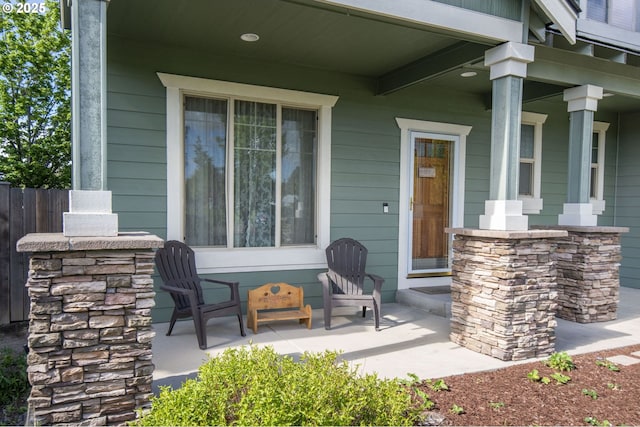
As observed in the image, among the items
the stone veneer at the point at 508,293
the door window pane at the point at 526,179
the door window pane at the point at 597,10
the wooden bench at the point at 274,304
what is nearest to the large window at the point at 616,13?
the door window pane at the point at 597,10

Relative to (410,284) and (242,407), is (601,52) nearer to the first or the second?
(410,284)

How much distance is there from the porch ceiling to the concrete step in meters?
2.46

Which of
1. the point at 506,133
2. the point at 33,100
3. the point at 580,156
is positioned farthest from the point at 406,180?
the point at 33,100

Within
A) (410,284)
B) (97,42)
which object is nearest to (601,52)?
(410,284)

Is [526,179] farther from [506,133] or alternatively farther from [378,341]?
[378,341]

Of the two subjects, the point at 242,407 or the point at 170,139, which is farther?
the point at 170,139

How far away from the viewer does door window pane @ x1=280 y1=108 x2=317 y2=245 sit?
16.1ft

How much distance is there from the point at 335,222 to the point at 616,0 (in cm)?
391

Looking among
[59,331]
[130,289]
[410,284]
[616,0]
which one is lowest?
[410,284]

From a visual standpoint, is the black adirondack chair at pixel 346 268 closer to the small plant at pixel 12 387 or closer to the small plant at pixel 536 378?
the small plant at pixel 536 378

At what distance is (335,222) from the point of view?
5.05m

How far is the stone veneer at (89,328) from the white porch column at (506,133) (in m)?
2.83

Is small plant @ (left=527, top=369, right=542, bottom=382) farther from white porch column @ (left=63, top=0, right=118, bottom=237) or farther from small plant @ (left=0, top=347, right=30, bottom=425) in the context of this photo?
small plant @ (left=0, top=347, right=30, bottom=425)

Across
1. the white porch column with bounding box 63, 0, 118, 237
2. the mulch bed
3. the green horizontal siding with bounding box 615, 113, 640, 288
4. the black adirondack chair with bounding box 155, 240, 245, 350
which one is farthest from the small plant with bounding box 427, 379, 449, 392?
the green horizontal siding with bounding box 615, 113, 640, 288
